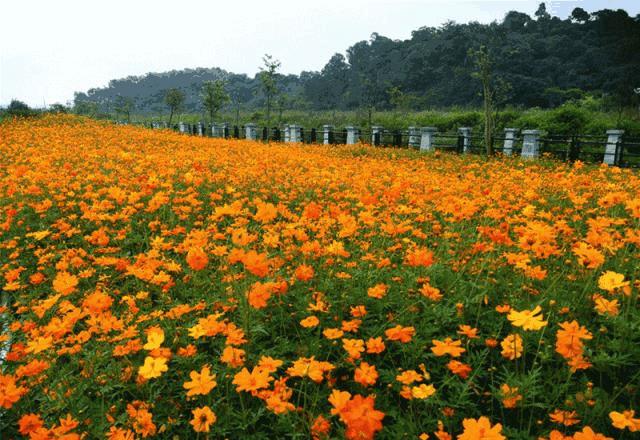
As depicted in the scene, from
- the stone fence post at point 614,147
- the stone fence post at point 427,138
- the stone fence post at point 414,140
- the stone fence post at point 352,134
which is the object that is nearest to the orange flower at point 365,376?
the stone fence post at point 614,147

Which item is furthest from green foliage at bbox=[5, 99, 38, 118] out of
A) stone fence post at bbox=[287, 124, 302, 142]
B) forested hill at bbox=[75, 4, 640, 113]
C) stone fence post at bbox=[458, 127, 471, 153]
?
stone fence post at bbox=[458, 127, 471, 153]

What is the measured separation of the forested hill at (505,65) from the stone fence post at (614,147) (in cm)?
968

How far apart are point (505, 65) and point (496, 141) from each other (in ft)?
86.8

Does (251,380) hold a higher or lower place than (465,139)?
lower

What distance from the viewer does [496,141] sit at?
2036cm

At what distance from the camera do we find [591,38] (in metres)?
42.5

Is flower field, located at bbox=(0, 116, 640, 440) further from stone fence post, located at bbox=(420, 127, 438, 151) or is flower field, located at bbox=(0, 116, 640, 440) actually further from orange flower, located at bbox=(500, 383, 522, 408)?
stone fence post, located at bbox=(420, 127, 438, 151)

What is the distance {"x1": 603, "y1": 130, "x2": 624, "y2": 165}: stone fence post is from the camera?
13.6 meters

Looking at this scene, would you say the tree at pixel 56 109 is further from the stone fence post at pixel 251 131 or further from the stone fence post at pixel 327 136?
the stone fence post at pixel 327 136

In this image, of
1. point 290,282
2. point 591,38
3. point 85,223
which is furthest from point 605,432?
point 591,38

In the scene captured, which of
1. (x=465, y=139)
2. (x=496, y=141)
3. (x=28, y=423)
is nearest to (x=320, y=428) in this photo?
(x=28, y=423)

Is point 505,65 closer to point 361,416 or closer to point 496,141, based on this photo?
point 496,141

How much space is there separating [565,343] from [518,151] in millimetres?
18476

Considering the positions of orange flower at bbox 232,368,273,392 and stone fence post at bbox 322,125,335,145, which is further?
stone fence post at bbox 322,125,335,145
